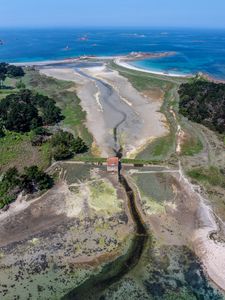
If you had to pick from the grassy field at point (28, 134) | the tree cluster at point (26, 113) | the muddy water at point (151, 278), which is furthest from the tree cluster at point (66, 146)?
the muddy water at point (151, 278)

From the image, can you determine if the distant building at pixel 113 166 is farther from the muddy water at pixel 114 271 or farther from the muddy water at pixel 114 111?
the muddy water at pixel 114 271

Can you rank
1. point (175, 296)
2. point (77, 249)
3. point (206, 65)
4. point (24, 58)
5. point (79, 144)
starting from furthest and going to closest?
point (24, 58) < point (206, 65) < point (79, 144) < point (77, 249) < point (175, 296)

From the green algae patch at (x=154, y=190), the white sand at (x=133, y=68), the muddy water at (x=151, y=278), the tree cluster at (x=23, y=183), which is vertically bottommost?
the muddy water at (x=151, y=278)

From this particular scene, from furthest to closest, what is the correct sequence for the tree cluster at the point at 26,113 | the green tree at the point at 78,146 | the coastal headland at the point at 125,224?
the tree cluster at the point at 26,113 → the green tree at the point at 78,146 → the coastal headland at the point at 125,224

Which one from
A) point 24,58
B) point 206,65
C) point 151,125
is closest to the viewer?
point 151,125

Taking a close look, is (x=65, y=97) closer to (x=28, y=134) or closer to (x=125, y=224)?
A: (x=28, y=134)

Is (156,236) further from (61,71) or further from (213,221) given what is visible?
(61,71)

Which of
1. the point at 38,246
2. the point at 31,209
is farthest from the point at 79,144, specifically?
the point at 38,246
